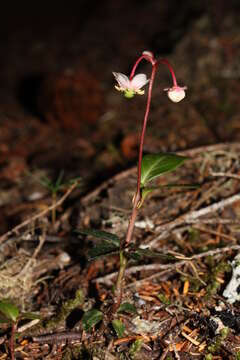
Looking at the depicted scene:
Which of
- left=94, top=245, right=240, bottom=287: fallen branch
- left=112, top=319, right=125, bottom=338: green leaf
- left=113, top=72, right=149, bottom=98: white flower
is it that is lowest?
left=112, top=319, right=125, bottom=338: green leaf

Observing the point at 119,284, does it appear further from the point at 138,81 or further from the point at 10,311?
the point at 138,81

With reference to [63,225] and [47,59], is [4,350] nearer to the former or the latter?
[63,225]

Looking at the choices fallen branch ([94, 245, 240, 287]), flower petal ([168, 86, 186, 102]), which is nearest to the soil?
fallen branch ([94, 245, 240, 287])

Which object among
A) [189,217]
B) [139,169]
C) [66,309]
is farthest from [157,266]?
[139,169]

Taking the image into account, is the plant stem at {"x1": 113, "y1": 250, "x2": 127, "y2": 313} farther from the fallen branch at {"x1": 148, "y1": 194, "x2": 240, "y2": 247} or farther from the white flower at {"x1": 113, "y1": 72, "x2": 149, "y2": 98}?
the white flower at {"x1": 113, "y1": 72, "x2": 149, "y2": 98}

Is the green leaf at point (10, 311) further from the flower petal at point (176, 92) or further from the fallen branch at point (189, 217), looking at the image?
the flower petal at point (176, 92)

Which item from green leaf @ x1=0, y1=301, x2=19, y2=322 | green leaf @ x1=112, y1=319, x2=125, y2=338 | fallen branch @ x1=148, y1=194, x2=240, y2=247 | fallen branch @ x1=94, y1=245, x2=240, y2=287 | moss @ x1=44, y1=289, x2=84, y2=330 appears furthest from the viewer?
fallen branch @ x1=148, y1=194, x2=240, y2=247

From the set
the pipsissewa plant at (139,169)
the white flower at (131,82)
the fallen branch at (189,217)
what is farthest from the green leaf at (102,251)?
the white flower at (131,82)

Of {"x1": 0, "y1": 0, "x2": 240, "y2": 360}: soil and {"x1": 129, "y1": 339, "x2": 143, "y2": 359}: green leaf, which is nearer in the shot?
{"x1": 129, "y1": 339, "x2": 143, "y2": 359}: green leaf

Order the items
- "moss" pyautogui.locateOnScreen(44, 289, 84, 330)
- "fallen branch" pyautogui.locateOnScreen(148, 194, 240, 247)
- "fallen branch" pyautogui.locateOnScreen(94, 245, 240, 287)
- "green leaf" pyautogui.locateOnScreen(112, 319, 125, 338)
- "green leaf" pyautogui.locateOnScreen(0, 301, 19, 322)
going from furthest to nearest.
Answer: "fallen branch" pyautogui.locateOnScreen(148, 194, 240, 247) → "fallen branch" pyautogui.locateOnScreen(94, 245, 240, 287) → "moss" pyautogui.locateOnScreen(44, 289, 84, 330) → "green leaf" pyautogui.locateOnScreen(112, 319, 125, 338) → "green leaf" pyautogui.locateOnScreen(0, 301, 19, 322)
